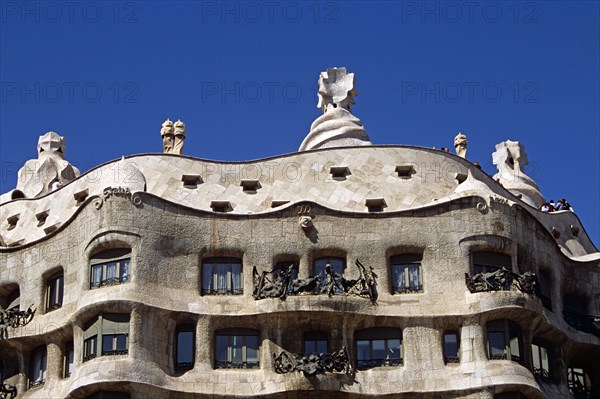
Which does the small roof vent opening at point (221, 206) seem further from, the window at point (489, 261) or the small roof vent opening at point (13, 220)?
the window at point (489, 261)

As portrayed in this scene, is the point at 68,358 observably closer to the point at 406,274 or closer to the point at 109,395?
the point at 109,395

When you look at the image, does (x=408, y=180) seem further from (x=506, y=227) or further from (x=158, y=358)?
(x=158, y=358)

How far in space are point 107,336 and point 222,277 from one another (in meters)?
4.88

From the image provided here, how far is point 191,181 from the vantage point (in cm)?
5838

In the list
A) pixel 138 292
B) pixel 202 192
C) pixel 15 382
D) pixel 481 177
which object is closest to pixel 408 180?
pixel 481 177

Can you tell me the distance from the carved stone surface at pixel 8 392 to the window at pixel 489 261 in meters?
16.8

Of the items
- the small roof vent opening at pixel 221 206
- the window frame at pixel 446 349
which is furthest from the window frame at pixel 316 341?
the small roof vent opening at pixel 221 206

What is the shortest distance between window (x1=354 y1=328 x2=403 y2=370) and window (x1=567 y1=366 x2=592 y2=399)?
7699mm

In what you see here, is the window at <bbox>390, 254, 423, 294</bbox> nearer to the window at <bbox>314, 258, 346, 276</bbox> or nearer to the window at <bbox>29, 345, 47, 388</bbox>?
the window at <bbox>314, 258, 346, 276</bbox>

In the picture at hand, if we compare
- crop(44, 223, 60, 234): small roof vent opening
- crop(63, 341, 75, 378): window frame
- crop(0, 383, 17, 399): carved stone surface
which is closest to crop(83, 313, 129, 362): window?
crop(63, 341, 75, 378): window frame

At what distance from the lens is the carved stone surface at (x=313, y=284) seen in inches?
2112

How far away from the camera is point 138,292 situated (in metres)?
53.1

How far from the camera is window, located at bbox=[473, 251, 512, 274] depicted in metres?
55.0

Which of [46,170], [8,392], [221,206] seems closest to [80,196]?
[221,206]
